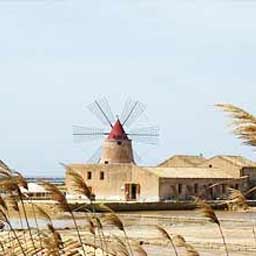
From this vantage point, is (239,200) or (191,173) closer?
(239,200)

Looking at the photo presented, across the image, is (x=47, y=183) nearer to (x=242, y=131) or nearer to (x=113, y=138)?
(x=242, y=131)

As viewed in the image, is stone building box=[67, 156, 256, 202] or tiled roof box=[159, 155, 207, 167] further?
tiled roof box=[159, 155, 207, 167]

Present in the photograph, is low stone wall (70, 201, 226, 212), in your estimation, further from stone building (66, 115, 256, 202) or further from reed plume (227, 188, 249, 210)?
reed plume (227, 188, 249, 210)

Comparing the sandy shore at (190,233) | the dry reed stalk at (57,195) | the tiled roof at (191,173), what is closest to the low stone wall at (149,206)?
the tiled roof at (191,173)

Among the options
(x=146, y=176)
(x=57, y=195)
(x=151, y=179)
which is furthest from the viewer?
(x=146, y=176)

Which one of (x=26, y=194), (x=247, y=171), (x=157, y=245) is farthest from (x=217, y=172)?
(x=26, y=194)

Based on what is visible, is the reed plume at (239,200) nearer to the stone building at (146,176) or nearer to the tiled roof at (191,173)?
the stone building at (146,176)

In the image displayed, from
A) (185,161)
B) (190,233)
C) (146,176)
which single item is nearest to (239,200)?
(190,233)

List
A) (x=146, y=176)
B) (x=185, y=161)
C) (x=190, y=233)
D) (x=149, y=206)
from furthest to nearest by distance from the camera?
(x=185, y=161) → (x=146, y=176) → (x=149, y=206) → (x=190, y=233)

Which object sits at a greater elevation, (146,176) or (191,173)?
(191,173)

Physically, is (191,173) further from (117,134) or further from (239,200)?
(239,200)

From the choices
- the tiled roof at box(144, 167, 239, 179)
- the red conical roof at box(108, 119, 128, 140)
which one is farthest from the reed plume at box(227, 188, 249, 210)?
the red conical roof at box(108, 119, 128, 140)

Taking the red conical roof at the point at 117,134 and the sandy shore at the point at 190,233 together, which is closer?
the sandy shore at the point at 190,233

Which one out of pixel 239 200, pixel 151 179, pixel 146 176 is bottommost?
pixel 151 179
